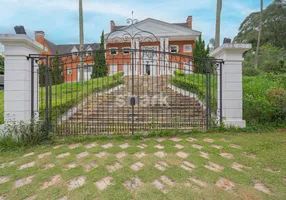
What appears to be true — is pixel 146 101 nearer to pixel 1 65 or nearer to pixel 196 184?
pixel 196 184

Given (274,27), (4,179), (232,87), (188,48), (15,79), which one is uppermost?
(274,27)

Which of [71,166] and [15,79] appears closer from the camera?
[71,166]

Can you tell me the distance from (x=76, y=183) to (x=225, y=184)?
1.84m

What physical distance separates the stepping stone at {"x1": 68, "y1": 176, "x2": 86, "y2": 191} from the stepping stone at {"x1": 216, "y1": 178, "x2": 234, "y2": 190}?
168cm

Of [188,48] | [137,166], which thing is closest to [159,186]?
[137,166]

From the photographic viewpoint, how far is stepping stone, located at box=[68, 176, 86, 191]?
2.13 meters

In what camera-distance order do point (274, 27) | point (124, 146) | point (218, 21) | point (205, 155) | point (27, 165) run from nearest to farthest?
point (27, 165) → point (205, 155) → point (124, 146) → point (218, 21) → point (274, 27)

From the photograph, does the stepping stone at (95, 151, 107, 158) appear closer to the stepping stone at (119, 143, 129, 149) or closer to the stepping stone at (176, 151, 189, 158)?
the stepping stone at (119, 143, 129, 149)

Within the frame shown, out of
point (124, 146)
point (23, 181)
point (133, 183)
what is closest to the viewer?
point (133, 183)

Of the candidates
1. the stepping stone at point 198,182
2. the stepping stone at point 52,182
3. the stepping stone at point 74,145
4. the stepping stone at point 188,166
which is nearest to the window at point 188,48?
the stepping stone at point 74,145

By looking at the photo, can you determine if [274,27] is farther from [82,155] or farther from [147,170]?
[82,155]

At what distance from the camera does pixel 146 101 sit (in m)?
6.70

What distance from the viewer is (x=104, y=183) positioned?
7.19 ft

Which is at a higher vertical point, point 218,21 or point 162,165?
point 218,21
